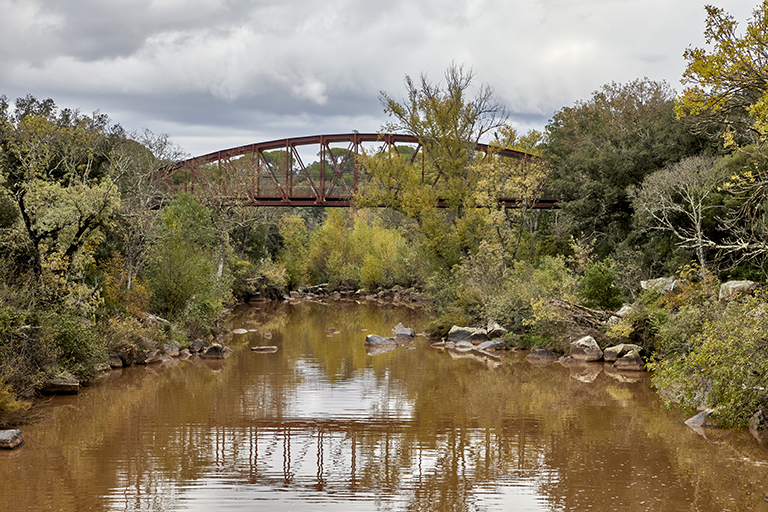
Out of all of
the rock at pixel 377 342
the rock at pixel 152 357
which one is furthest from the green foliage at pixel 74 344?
the rock at pixel 377 342

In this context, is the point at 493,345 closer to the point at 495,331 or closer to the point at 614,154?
the point at 495,331

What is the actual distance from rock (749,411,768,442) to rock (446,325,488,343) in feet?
50.6

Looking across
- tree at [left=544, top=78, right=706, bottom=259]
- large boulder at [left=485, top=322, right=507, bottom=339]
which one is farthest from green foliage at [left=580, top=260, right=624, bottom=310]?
tree at [left=544, top=78, right=706, bottom=259]

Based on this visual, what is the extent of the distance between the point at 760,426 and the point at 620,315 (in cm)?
963

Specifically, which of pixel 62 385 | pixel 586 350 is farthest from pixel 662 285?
pixel 62 385

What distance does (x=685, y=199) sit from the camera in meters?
25.7

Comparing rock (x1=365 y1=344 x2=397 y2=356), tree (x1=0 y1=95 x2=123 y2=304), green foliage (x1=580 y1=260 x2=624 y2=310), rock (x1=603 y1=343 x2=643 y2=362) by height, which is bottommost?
rock (x1=365 y1=344 x2=397 y2=356)

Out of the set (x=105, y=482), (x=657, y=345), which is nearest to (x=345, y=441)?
(x=105, y=482)

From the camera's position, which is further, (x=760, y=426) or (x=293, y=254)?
(x=293, y=254)

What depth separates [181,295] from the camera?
29047 mm

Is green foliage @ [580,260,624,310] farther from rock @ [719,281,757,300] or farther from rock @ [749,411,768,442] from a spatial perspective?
rock @ [749,411,768,442]

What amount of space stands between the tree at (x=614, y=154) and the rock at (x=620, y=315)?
9.77 m

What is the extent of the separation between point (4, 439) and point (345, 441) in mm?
7205

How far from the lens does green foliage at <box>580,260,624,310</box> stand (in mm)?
26344
